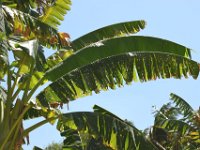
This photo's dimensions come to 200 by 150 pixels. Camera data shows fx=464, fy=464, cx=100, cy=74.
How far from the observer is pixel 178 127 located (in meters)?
15.9

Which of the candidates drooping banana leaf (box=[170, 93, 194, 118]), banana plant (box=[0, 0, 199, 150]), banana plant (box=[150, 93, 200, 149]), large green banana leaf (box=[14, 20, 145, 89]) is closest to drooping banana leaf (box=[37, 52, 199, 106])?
banana plant (box=[0, 0, 199, 150])

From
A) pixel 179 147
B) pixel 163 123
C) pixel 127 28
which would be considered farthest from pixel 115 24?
pixel 179 147

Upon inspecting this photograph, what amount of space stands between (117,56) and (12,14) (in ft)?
7.11

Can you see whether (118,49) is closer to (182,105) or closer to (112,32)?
(112,32)

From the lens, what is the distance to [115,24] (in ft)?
33.4

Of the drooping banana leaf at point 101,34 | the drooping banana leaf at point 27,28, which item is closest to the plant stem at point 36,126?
the drooping banana leaf at point 101,34

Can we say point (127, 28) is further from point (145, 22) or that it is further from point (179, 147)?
point (179, 147)

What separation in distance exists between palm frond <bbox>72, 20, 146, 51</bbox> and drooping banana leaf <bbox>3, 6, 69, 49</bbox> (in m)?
0.56

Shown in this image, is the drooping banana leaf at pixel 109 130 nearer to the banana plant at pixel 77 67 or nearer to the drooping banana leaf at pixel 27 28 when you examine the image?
the banana plant at pixel 77 67

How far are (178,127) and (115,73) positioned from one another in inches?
290

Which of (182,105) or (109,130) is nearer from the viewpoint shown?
(109,130)

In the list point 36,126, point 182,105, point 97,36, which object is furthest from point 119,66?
point 182,105

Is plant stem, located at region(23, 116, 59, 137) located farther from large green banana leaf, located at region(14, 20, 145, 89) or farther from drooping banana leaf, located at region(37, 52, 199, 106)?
large green banana leaf, located at region(14, 20, 145, 89)

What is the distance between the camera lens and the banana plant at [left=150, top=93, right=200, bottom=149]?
16109 millimetres
